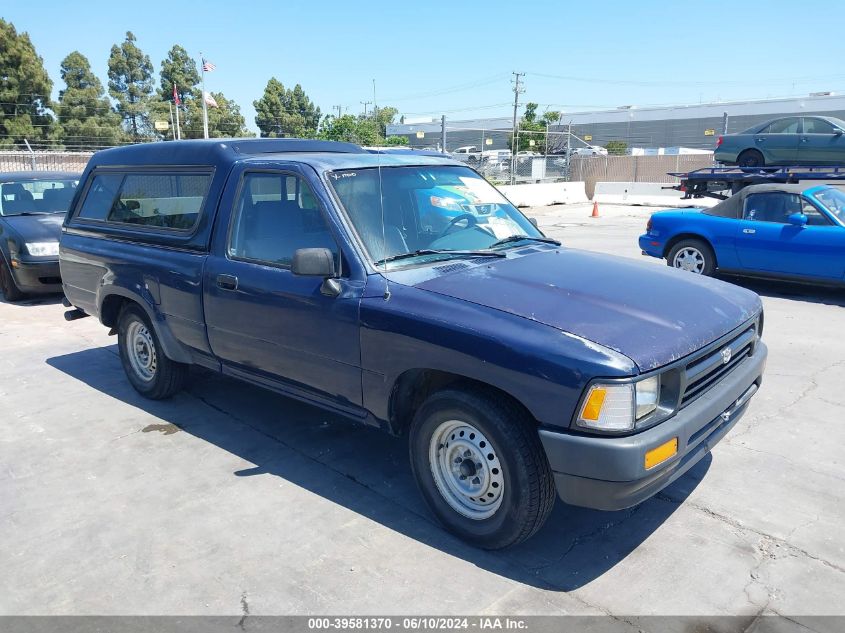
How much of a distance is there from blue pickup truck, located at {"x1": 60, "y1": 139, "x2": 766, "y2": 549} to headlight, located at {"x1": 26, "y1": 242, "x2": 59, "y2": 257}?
4.49 metres

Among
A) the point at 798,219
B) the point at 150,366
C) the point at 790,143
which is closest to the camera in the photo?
the point at 150,366

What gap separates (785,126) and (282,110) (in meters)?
48.0

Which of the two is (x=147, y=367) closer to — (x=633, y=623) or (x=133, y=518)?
(x=133, y=518)

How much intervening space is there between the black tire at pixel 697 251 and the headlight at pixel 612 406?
282 inches

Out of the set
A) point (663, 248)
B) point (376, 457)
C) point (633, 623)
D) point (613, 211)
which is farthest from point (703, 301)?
point (613, 211)

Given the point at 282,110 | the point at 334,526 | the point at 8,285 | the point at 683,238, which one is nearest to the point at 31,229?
the point at 8,285

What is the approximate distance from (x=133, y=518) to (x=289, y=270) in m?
1.63

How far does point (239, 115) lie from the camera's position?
5975 centimetres

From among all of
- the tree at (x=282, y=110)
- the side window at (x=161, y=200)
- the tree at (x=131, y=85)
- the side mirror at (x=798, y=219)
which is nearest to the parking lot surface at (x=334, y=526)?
the side window at (x=161, y=200)

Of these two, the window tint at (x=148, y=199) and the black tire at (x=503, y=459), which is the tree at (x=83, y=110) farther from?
the black tire at (x=503, y=459)

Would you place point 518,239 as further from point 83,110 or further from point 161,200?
point 83,110

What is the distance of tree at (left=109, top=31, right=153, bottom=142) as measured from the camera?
58.5m

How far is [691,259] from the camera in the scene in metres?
9.70

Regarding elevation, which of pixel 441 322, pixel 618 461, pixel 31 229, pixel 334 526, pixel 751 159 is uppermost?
pixel 751 159
